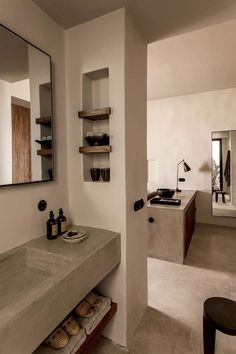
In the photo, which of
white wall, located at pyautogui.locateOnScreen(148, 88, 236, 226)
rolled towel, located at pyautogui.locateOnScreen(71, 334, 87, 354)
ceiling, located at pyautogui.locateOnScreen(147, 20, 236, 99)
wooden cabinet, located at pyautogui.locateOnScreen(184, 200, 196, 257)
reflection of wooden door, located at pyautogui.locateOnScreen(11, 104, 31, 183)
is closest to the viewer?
rolled towel, located at pyautogui.locateOnScreen(71, 334, 87, 354)

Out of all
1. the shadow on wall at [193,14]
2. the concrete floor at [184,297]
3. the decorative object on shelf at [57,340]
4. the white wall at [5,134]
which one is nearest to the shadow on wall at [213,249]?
the concrete floor at [184,297]

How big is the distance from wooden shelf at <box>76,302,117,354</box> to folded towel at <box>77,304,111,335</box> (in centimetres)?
2

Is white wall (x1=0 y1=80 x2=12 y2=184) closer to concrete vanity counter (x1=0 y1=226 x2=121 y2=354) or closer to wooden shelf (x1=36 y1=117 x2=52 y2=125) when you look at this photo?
wooden shelf (x1=36 y1=117 x2=52 y2=125)

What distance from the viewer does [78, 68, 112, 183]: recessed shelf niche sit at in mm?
1614

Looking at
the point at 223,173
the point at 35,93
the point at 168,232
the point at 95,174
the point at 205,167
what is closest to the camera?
the point at 35,93

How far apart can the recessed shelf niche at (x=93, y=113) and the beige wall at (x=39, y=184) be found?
0.18 m

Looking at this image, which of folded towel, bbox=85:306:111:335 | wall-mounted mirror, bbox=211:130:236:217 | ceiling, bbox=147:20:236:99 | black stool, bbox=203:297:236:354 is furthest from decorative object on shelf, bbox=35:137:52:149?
wall-mounted mirror, bbox=211:130:236:217

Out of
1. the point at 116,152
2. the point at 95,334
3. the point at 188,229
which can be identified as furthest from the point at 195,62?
the point at 95,334

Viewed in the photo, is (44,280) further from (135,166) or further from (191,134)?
(191,134)

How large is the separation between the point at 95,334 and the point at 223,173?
3696 mm

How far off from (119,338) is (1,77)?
200 centimetres

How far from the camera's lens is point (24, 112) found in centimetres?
135

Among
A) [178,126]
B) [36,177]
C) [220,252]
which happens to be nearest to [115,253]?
[36,177]

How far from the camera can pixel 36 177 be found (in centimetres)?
144
